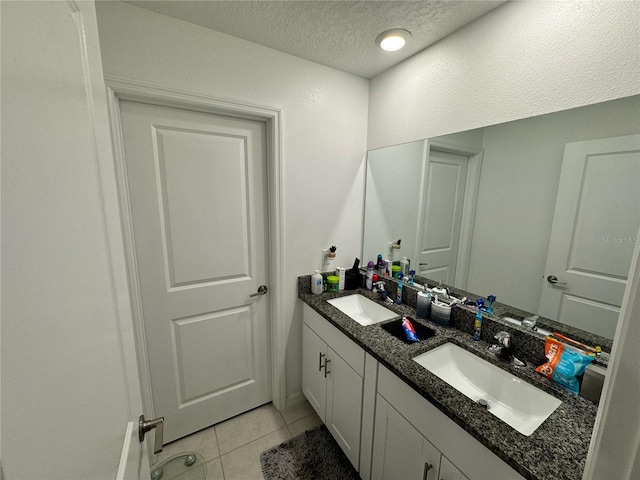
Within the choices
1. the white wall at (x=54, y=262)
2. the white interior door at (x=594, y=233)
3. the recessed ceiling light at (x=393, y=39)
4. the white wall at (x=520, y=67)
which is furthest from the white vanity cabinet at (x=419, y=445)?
the recessed ceiling light at (x=393, y=39)

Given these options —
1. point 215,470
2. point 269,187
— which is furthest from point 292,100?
point 215,470

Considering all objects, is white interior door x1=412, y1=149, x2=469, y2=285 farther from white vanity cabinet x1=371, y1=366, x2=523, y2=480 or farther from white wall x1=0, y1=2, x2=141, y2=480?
white wall x1=0, y1=2, x2=141, y2=480

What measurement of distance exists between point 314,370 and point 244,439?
0.61 m

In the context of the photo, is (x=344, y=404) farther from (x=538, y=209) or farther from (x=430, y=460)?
(x=538, y=209)

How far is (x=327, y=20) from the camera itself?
4.03 feet

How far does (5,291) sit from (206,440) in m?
1.92

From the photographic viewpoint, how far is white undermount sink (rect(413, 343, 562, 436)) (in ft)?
2.96

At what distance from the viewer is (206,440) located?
1.62 meters

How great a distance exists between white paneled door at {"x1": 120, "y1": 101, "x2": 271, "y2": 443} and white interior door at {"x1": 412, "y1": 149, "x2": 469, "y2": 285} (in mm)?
1037

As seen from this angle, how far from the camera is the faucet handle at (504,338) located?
107 centimetres

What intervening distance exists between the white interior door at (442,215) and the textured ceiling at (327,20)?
1.98 feet

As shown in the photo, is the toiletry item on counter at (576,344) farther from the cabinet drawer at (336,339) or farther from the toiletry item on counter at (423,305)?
the cabinet drawer at (336,339)

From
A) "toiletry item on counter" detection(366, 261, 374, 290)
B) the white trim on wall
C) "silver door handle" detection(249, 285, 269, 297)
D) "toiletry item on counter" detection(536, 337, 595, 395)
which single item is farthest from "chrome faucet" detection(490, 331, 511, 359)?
"silver door handle" detection(249, 285, 269, 297)

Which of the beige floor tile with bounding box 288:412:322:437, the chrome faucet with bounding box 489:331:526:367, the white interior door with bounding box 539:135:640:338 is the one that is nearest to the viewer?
the white interior door with bounding box 539:135:640:338
